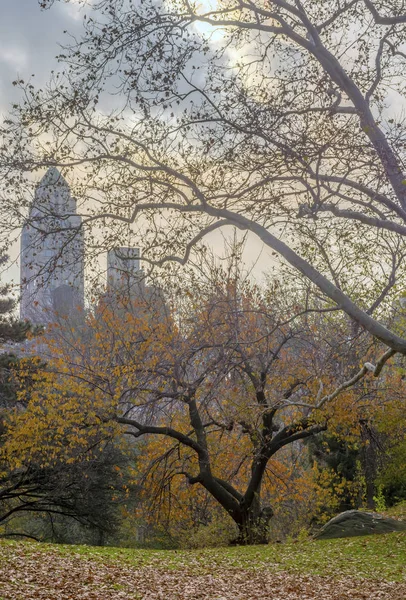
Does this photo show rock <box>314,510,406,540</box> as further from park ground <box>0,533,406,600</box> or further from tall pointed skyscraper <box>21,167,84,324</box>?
tall pointed skyscraper <box>21,167,84,324</box>

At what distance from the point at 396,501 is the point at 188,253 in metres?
16.5

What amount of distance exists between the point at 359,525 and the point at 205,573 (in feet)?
20.2

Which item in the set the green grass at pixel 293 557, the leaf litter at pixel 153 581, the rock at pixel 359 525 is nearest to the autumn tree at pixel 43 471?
the green grass at pixel 293 557

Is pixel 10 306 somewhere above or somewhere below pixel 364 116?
above

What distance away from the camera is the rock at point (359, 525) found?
50.3ft

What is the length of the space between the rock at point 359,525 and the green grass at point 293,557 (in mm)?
752

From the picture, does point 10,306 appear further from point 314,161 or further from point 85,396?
point 314,161

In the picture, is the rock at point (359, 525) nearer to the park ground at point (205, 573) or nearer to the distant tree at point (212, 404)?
the park ground at point (205, 573)

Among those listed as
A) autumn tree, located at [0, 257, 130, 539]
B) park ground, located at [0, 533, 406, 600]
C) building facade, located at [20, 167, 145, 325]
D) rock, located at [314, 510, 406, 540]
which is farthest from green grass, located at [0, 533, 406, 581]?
autumn tree, located at [0, 257, 130, 539]

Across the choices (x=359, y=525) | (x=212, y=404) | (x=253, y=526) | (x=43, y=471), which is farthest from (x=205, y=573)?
(x=43, y=471)

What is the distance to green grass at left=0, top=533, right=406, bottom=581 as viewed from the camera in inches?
433

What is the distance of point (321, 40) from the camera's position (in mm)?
9461

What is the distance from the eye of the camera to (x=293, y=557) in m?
12.7

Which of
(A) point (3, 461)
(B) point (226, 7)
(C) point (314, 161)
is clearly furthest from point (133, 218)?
(A) point (3, 461)
